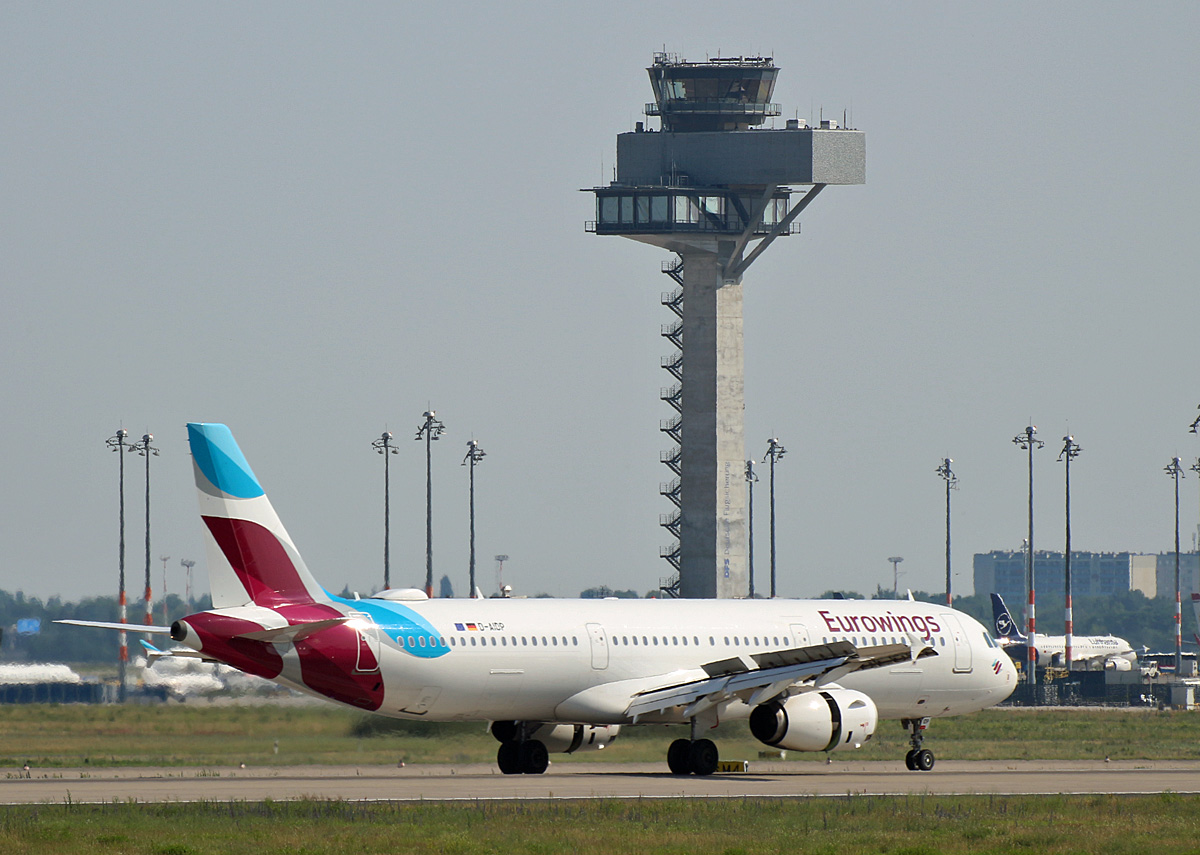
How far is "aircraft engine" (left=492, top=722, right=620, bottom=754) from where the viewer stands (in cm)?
4169

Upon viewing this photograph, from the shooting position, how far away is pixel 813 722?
39938mm

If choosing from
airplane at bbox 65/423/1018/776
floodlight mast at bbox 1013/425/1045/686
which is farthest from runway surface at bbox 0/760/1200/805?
floodlight mast at bbox 1013/425/1045/686

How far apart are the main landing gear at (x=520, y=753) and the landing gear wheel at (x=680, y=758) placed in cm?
259

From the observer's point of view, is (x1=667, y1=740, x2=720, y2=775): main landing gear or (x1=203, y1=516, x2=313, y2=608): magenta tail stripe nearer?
(x1=203, y1=516, x2=313, y2=608): magenta tail stripe

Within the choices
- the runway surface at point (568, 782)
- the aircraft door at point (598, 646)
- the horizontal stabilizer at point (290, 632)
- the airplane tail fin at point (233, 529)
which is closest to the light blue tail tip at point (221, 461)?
the airplane tail fin at point (233, 529)

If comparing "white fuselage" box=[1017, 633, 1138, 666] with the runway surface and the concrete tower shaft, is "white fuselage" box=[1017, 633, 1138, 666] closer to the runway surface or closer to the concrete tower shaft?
the concrete tower shaft

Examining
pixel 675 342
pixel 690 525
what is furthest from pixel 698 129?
pixel 690 525

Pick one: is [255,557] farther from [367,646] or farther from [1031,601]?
[1031,601]

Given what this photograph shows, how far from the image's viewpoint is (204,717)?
161ft

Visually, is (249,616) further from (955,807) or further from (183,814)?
(955,807)

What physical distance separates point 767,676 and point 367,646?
8012 millimetres

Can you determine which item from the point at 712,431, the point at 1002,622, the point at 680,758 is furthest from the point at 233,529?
the point at 1002,622

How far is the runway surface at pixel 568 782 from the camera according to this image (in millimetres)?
35812

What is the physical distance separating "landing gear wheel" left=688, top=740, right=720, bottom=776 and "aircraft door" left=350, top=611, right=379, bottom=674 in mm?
7315
